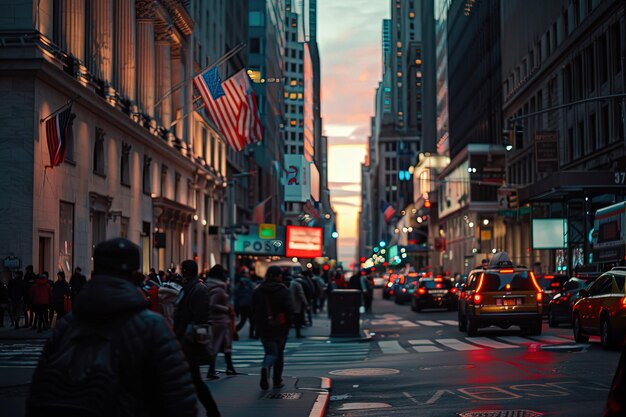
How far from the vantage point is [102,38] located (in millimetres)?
43250

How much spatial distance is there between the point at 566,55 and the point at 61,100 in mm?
36617

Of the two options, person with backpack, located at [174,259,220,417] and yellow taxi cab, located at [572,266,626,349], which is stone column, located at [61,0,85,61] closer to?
yellow taxi cab, located at [572,266,626,349]

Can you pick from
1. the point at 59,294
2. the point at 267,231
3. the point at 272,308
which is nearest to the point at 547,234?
the point at 267,231

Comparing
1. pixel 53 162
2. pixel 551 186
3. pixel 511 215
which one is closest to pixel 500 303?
pixel 53 162

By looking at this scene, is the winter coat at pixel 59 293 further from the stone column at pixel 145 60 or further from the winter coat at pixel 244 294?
the stone column at pixel 145 60

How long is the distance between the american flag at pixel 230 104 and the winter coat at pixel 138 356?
36.9m

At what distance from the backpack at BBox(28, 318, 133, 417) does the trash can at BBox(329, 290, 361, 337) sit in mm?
24588

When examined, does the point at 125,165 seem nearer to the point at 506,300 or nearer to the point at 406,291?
the point at 406,291

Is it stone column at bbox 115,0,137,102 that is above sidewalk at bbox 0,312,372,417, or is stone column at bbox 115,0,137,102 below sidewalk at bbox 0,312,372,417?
above

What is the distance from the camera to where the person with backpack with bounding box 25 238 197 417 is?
4.90 meters

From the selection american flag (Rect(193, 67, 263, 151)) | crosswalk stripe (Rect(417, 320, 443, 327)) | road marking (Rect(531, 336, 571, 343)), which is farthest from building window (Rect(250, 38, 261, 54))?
road marking (Rect(531, 336, 571, 343))

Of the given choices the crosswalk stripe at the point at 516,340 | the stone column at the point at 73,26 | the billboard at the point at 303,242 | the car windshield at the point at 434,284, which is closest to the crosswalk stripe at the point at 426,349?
the crosswalk stripe at the point at 516,340

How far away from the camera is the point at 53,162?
32938 millimetres

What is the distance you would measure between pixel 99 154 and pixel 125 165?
4.95m
